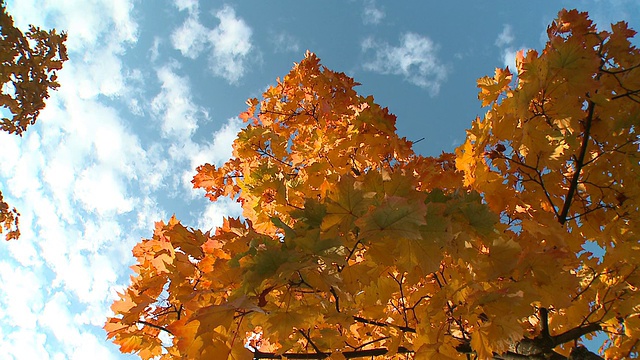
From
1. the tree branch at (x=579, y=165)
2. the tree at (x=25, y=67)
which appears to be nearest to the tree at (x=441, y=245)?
the tree branch at (x=579, y=165)

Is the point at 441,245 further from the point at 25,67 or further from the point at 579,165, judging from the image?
the point at 25,67

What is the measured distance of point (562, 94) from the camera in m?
2.05

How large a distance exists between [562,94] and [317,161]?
1.77 m

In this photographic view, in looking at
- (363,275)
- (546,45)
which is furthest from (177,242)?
(546,45)

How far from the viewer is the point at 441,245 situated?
1.17 metres

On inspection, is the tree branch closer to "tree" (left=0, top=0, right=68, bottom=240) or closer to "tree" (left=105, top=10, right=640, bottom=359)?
"tree" (left=105, top=10, right=640, bottom=359)

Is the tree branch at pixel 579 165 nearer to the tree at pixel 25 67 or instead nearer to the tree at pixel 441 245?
the tree at pixel 441 245

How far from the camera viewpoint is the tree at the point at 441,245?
122cm

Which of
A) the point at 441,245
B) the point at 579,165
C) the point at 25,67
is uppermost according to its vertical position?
the point at 25,67

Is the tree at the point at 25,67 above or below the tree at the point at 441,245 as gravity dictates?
above

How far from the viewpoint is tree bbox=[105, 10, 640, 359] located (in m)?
1.22

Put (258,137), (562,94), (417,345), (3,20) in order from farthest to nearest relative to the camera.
A: (3,20)
(258,137)
(562,94)
(417,345)

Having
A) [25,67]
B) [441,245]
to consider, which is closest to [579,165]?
[441,245]

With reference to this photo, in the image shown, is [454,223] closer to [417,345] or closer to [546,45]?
[417,345]
